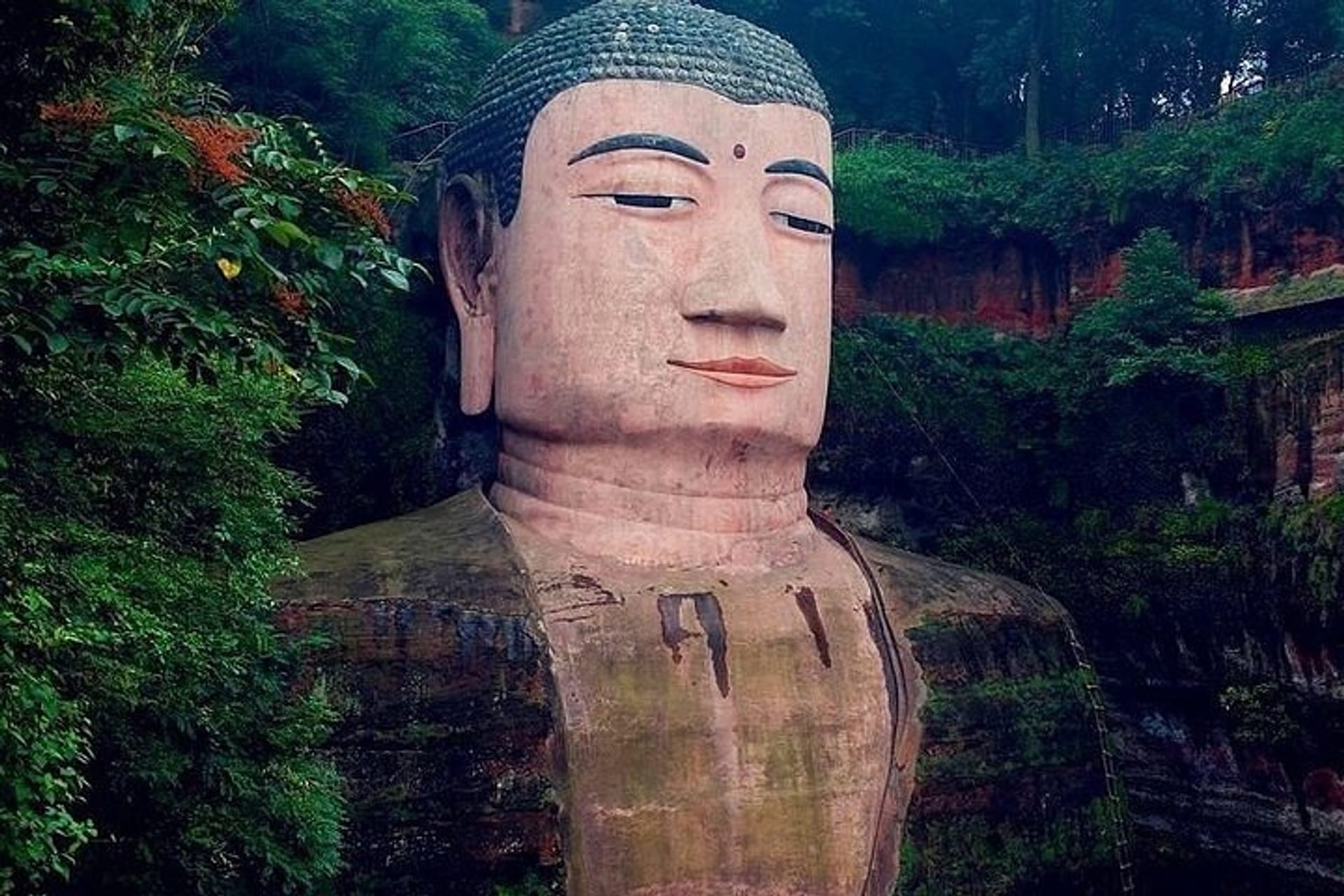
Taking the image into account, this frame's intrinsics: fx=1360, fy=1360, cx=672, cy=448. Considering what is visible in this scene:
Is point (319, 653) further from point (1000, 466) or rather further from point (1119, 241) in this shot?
point (1119, 241)

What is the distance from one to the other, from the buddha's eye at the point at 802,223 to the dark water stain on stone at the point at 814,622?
→ 82.3 inches

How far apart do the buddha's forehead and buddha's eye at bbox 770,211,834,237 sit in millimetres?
335

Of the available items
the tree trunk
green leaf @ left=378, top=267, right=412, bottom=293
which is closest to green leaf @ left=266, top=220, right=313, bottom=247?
green leaf @ left=378, top=267, right=412, bottom=293

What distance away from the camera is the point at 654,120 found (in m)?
7.55

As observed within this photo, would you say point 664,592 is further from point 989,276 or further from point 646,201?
point 989,276

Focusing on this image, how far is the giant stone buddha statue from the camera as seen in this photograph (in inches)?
248

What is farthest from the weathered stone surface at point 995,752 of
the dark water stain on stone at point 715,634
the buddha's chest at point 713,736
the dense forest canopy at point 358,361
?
the dense forest canopy at point 358,361

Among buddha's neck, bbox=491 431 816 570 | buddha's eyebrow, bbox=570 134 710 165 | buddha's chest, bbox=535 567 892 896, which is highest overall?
buddha's eyebrow, bbox=570 134 710 165

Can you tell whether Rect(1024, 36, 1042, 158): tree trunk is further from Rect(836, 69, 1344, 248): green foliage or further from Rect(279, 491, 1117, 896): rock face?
Rect(279, 491, 1117, 896): rock face

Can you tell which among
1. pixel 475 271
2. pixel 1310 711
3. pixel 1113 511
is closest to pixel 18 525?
pixel 475 271

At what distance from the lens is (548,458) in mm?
7625

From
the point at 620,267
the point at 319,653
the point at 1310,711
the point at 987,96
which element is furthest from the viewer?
the point at 987,96

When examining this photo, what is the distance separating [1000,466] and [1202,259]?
2401 millimetres

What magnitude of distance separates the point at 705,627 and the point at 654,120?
2808 mm
